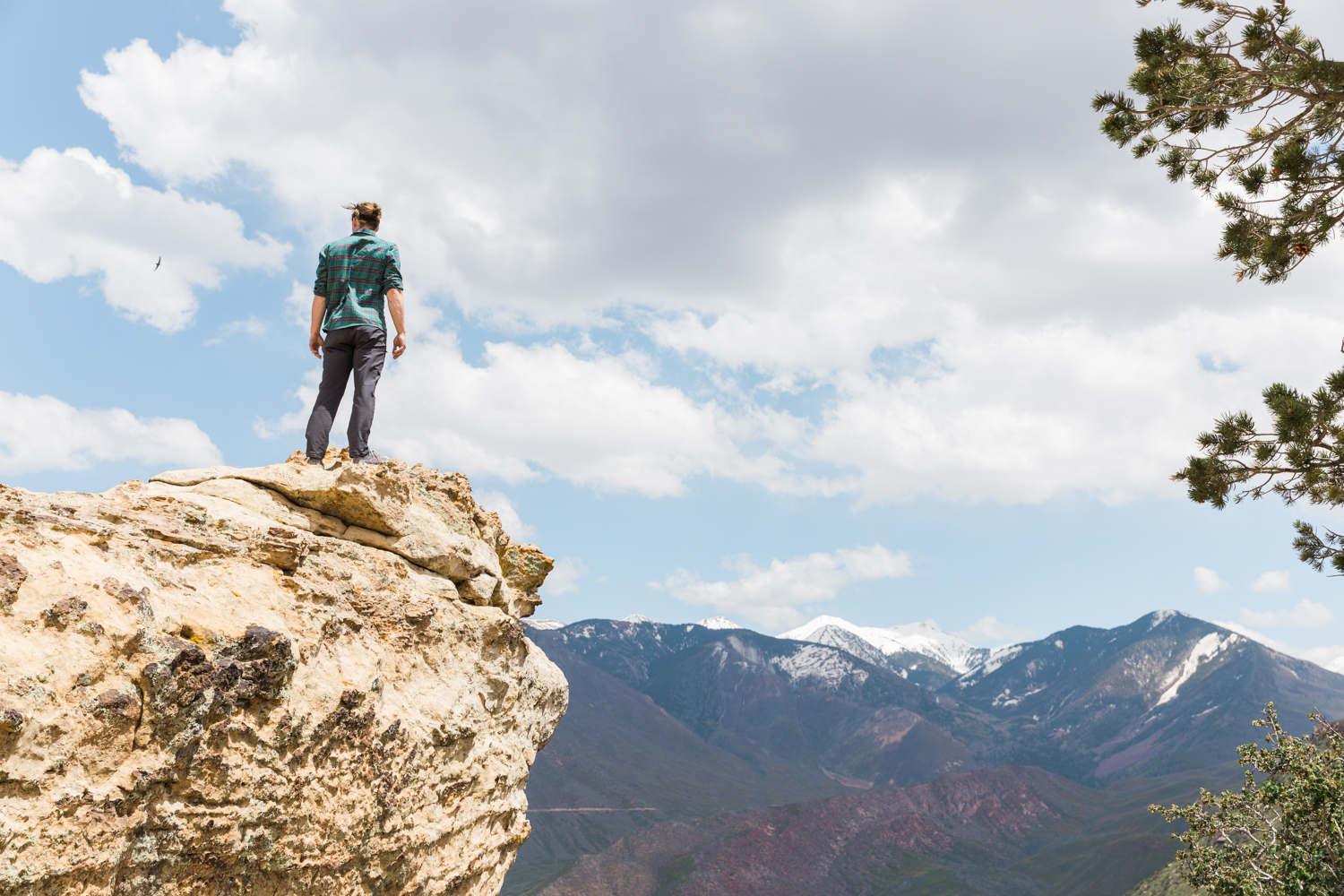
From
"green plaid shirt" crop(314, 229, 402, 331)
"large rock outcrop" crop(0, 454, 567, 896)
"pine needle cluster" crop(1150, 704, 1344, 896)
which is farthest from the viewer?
"pine needle cluster" crop(1150, 704, 1344, 896)

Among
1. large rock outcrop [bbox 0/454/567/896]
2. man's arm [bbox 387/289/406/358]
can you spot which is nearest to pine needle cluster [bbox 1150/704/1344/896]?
large rock outcrop [bbox 0/454/567/896]

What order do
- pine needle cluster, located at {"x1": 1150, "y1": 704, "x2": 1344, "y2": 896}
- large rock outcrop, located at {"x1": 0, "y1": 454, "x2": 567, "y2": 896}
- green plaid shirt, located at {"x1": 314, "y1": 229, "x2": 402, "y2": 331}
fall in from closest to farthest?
large rock outcrop, located at {"x1": 0, "y1": 454, "x2": 567, "y2": 896} → green plaid shirt, located at {"x1": 314, "y1": 229, "x2": 402, "y2": 331} → pine needle cluster, located at {"x1": 1150, "y1": 704, "x2": 1344, "y2": 896}

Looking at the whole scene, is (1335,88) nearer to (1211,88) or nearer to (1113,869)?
(1211,88)

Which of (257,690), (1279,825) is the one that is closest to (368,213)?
(257,690)

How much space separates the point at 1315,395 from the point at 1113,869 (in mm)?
126080

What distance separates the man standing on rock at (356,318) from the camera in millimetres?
9086

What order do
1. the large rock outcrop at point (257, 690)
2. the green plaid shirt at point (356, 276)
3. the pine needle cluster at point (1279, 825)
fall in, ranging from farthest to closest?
the pine needle cluster at point (1279, 825)
the green plaid shirt at point (356, 276)
the large rock outcrop at point (257, 690)

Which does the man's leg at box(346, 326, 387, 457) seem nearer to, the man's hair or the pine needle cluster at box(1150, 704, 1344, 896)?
the man's hair

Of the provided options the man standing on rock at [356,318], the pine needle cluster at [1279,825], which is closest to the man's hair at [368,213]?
the man standing on rock at [356,318]

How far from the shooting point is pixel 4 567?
4930 mm

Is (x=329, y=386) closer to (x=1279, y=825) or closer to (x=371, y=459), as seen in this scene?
(x=371, y=459)

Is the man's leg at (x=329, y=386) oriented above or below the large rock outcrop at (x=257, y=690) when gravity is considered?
above

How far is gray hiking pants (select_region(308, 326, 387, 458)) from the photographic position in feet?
29.8

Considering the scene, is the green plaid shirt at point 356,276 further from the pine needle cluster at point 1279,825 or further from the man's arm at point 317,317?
the pine needle cluster at point 1279,825
